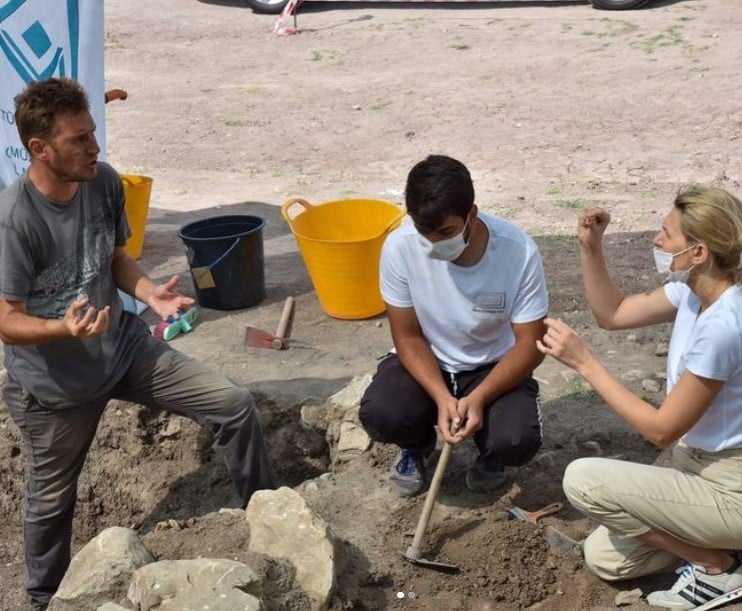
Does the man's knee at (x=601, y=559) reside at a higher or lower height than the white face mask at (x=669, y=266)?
lower

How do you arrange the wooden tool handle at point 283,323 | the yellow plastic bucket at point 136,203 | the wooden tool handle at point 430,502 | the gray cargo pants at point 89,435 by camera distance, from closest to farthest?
1. the wooden tool handle at point 430,502
2. the gray cargo pants at point 89,435
3. the wooden tool handle at point 283,323
4. the yellow plastic bucket at point 136,203

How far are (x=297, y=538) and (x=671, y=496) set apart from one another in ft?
4.02

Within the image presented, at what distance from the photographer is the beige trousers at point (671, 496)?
3.20 m

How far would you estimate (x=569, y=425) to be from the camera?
4.52 metres

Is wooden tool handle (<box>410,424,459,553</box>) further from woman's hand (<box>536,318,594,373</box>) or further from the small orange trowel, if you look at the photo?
the small orange trowel

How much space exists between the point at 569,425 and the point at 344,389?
1041mm

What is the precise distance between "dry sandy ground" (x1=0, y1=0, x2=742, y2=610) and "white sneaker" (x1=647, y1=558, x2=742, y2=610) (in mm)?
179

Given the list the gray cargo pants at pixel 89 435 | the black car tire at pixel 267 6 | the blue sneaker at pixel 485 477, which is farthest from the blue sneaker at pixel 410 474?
the black car tire at pixel 267 6

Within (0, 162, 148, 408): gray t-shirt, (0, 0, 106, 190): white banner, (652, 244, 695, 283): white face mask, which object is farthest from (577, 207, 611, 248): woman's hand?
(0, 0, 106, 190): white banner

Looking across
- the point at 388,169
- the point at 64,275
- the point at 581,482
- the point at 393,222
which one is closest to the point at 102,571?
the point at 64,275

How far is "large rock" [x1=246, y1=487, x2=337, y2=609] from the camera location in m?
3.44

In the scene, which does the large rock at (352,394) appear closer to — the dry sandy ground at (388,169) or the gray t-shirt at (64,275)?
the dry sandy ground at (388,169)

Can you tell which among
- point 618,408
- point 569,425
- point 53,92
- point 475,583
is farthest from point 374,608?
point 53,92

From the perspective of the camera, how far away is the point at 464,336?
3939 mm
